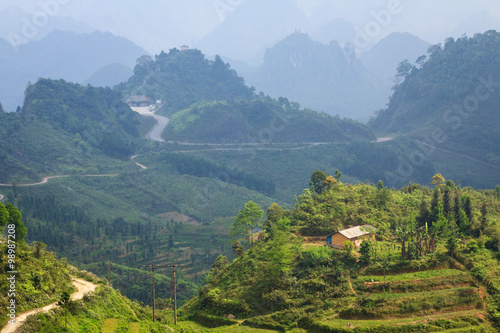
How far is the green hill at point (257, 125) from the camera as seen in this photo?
9900 cm

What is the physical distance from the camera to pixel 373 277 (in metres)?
25.3

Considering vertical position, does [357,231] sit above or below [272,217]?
below

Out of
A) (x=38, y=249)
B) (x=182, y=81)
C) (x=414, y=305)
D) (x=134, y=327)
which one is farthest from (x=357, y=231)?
(x=182, y=81)

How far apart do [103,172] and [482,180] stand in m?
66.7

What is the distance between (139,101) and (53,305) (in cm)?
10033

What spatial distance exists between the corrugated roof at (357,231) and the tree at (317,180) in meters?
10.3

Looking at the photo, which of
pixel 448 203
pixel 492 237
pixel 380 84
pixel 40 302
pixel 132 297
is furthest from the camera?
pixel 380 84

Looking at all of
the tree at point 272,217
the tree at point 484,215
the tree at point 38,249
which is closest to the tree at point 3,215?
the tree at point 38,249

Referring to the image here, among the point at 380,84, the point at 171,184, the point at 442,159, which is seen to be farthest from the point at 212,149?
the point at 380,84

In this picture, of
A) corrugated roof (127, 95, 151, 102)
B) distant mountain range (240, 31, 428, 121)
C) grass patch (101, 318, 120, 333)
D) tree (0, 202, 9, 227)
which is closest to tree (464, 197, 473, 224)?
grass patch (101, 318, 120, 333)

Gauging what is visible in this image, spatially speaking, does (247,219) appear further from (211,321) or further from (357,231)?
(211,321)

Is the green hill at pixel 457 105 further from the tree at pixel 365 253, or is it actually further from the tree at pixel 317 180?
the tree at pixel 365 253

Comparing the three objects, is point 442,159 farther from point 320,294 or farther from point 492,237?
point 320,294

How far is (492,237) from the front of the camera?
28.7m
